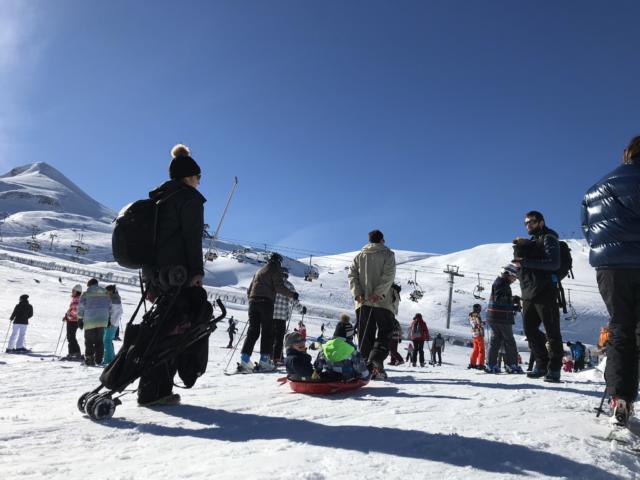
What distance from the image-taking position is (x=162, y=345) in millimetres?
2990

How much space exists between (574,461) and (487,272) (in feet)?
457

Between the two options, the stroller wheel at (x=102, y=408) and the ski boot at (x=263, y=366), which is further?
the ski boot at (x=263, y=366)

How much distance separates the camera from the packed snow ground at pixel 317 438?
186 centimetres

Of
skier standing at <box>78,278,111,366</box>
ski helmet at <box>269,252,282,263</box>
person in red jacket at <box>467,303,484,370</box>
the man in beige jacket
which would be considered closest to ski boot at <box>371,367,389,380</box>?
the man in beige jacket

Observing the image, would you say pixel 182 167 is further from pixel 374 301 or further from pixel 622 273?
pixel 622 273

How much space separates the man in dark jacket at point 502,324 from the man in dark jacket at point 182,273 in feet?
17.1

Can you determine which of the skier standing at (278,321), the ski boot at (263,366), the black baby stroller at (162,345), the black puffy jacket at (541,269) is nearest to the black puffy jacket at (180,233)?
the black baby stroller at (162,345)

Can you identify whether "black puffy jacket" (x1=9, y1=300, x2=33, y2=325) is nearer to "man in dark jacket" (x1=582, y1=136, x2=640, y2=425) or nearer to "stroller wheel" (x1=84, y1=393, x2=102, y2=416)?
"stroller wheel" (x1=84, y1=393, x2=102, y2=416)

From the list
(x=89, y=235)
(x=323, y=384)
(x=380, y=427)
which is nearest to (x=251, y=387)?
(x=323, y=384)

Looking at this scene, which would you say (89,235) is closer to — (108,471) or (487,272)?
(487,272)

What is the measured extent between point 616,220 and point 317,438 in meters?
2.25

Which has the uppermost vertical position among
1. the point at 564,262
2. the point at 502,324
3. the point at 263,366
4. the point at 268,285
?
the point at 564,262

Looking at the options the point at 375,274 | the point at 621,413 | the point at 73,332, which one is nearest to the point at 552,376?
the point at 375,274

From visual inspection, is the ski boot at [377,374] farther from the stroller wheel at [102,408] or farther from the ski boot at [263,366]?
the stroller wheel at [102,408]
